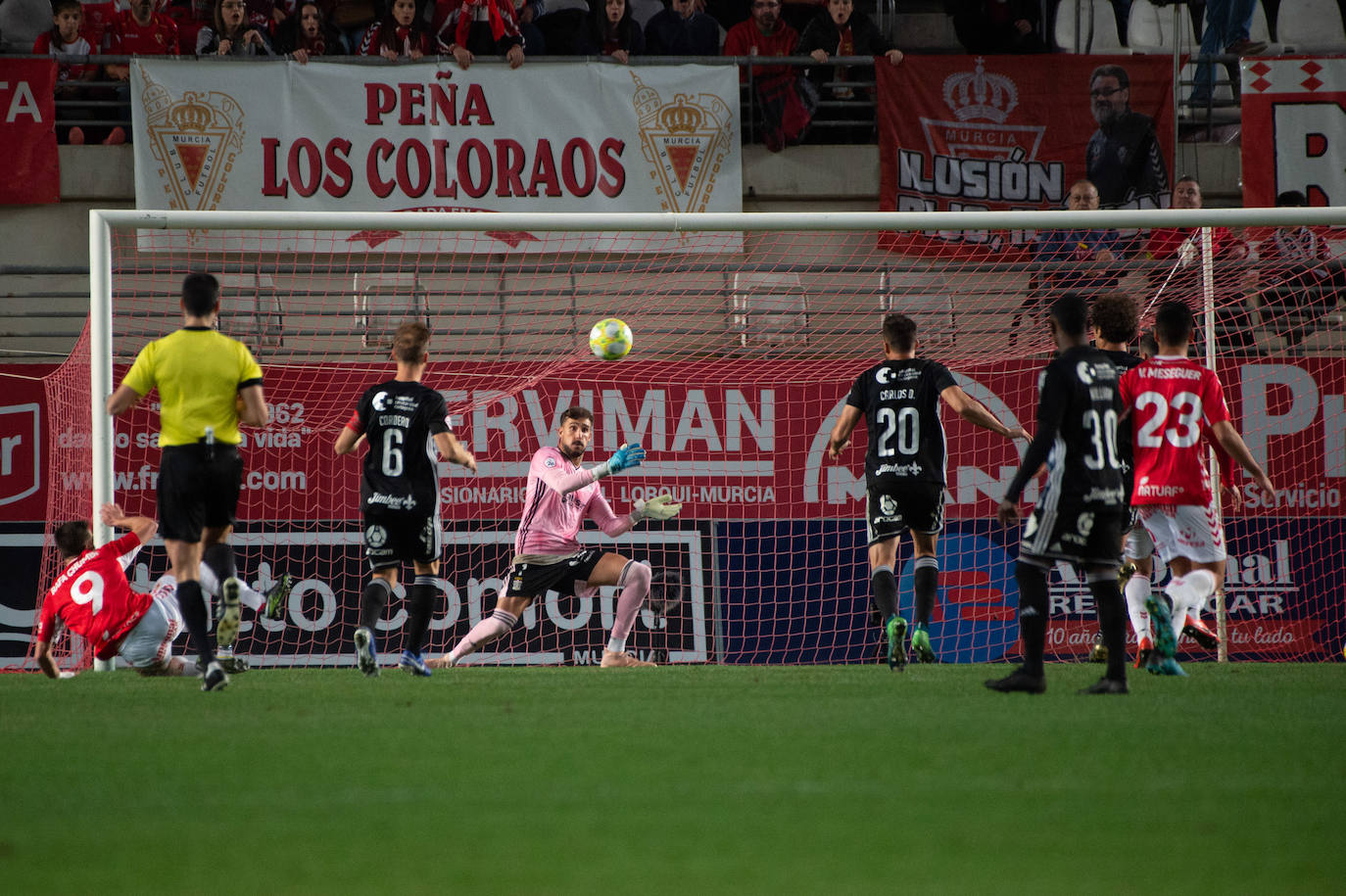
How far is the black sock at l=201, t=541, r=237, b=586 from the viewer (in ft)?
22.5

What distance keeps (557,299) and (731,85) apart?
124 inches

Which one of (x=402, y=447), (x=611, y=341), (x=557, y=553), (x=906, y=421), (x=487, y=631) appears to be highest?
(x=611, y=341)

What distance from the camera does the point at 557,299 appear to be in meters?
12.2

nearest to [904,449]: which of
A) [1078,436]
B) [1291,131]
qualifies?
[1078,436]

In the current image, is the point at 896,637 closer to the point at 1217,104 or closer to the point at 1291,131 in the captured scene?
the point at 1291,131

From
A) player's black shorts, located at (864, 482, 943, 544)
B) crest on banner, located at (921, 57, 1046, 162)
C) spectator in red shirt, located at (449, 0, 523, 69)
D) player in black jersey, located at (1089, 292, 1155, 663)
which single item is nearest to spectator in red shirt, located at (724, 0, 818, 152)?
crest on banner, located at (921, 57, 1046, 162)

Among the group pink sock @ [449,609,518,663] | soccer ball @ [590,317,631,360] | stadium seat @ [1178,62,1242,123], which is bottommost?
pink sock @ [449,609,518,663]

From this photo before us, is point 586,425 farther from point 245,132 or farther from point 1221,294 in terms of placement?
point 245,132

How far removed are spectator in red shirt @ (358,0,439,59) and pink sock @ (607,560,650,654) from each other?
6622mm

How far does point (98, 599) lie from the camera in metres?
7.69

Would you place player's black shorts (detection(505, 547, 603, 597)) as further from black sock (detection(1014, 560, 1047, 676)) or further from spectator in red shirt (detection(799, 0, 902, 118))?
spectator in red shirt (detection(799, 0, 902, 118))

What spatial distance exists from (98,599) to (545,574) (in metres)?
2.71

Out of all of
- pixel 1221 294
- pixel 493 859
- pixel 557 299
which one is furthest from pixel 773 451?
pixel 493 859

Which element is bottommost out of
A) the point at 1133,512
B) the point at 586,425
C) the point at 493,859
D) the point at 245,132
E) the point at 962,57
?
the point at 493,859
